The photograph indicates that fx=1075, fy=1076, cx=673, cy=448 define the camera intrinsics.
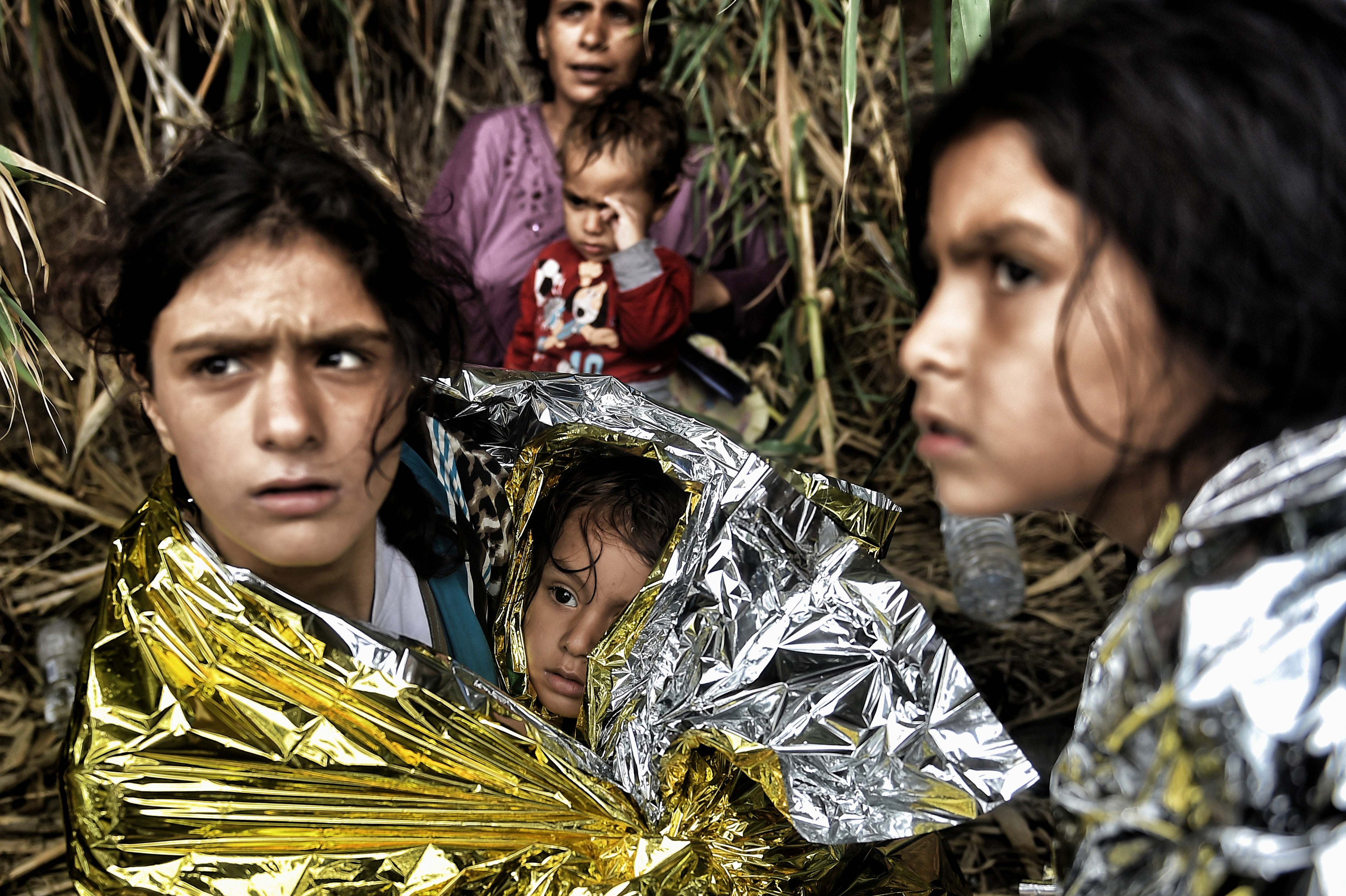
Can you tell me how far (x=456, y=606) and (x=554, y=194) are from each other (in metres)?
1.09

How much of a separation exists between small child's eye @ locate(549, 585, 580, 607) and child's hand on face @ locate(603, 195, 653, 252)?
2.34 ft

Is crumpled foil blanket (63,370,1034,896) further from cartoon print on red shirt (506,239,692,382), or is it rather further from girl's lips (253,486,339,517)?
cartoon print on red shirt (506,239,692,382)

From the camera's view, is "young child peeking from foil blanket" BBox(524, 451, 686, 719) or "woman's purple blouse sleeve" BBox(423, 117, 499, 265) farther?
"woman's purple blouse sleeve" BBox(423, 117, 499, 265)

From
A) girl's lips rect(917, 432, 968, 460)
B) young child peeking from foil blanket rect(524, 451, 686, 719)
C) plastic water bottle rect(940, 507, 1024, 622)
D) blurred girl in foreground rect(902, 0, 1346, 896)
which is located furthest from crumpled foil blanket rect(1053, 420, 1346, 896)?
plastic water bottle rect(940, 507, 1024, 622)

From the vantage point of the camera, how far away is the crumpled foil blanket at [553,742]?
0.67 meters

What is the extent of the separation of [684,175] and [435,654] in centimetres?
106

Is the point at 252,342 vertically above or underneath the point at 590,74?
underneath

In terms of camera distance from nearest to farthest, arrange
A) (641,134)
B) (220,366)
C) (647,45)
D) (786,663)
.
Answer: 1. (220,366)
2. (786,663)
3. (641,134)
4. (647,45)

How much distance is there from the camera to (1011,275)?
20.9 inches

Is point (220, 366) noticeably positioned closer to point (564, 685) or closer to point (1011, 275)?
point (564, 685)

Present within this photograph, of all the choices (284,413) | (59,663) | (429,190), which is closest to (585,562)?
(284,413)

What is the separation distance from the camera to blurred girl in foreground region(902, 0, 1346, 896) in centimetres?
44

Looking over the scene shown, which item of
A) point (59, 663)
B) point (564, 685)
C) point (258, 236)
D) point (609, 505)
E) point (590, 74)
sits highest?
point (590, 74)

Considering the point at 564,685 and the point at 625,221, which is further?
the point at 625,221
